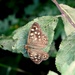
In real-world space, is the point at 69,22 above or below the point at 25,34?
above

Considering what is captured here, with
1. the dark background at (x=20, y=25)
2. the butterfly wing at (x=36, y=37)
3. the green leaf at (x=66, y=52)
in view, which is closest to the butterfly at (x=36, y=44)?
the butterfly wing at (x=36, y=37)

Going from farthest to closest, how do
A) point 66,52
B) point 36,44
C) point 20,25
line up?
1. point 20,25
2. point 36,44
3. point 66,52

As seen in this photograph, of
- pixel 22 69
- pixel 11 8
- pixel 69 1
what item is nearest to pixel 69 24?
pixel 69 1

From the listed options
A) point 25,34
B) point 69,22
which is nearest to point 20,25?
point 25,34

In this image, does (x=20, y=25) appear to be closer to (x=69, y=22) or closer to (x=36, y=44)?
(x=36, y=44)

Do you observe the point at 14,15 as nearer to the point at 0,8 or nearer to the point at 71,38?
the point at 0,8

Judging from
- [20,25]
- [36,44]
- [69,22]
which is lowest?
[20,25]
